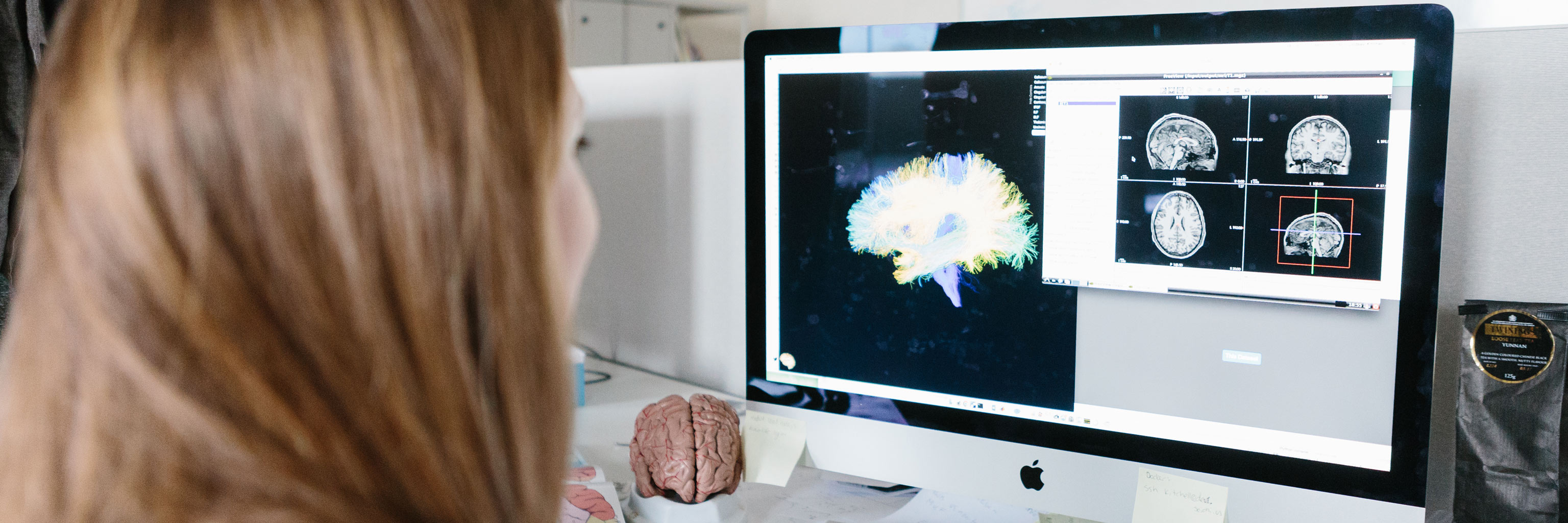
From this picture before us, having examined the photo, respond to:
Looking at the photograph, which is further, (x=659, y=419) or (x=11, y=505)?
(x=659, y=419)

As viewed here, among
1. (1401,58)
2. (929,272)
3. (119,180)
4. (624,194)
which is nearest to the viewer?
(119,180)

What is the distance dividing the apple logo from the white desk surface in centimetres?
19

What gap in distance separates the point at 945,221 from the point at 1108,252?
128mm

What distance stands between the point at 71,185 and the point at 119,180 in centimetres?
3

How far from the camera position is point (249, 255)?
0.30m

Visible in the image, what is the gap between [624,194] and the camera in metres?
1.25

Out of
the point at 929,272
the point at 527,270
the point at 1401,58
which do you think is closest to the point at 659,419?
the point at 929,272

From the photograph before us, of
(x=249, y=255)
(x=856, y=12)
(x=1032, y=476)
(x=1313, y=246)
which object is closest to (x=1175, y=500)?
(x=1032, y=476)

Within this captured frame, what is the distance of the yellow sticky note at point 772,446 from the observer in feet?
2.61

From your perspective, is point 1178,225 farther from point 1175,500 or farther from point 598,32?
point 598,32

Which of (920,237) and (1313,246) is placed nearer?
(1313,246)

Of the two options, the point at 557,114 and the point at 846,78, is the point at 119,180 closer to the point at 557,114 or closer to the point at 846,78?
the point at 557,114

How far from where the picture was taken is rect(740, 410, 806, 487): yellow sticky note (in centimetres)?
80

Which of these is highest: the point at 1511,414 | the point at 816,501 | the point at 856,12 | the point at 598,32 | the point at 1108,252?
the point at 856,12
